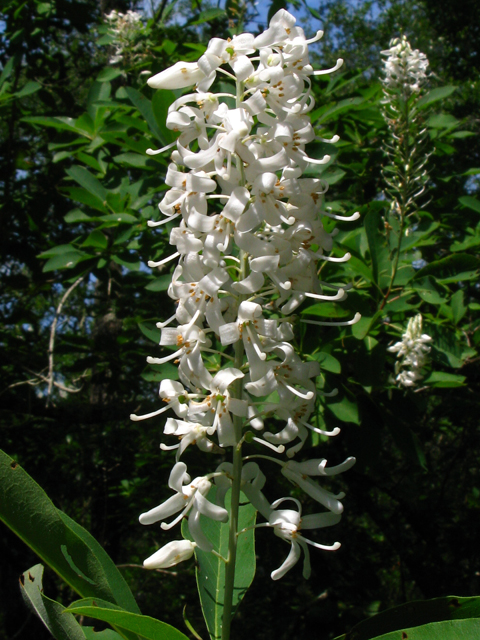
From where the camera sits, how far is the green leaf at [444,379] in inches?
93.8

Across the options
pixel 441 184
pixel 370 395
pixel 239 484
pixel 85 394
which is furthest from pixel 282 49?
pixel 85 394

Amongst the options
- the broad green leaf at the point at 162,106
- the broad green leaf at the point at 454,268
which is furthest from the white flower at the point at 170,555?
the broad green leaf at the point at 162,106

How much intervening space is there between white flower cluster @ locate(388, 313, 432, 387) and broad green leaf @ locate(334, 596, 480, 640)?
1.11 meters

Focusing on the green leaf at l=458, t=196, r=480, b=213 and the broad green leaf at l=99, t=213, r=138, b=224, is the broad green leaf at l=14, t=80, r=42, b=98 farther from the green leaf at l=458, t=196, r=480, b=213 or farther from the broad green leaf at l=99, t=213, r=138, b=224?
the green leaf at l=458, t=196, r=480, b=213

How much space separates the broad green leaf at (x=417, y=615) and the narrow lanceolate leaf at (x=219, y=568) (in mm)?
352

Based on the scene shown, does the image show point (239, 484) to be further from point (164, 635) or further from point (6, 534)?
point (6, 534)

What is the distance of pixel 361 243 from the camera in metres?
2.64

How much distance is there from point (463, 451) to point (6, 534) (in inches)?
157

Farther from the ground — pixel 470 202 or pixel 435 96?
pixel 435 96

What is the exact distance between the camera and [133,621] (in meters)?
1.11

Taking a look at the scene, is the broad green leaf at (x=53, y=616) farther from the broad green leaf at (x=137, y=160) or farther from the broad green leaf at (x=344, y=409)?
the broad green leaf at (x=137, y=160)

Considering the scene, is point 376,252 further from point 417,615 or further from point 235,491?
point 417,615

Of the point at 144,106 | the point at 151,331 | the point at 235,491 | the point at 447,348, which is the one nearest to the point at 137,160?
the point at 144,106

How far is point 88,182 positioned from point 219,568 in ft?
7.24
